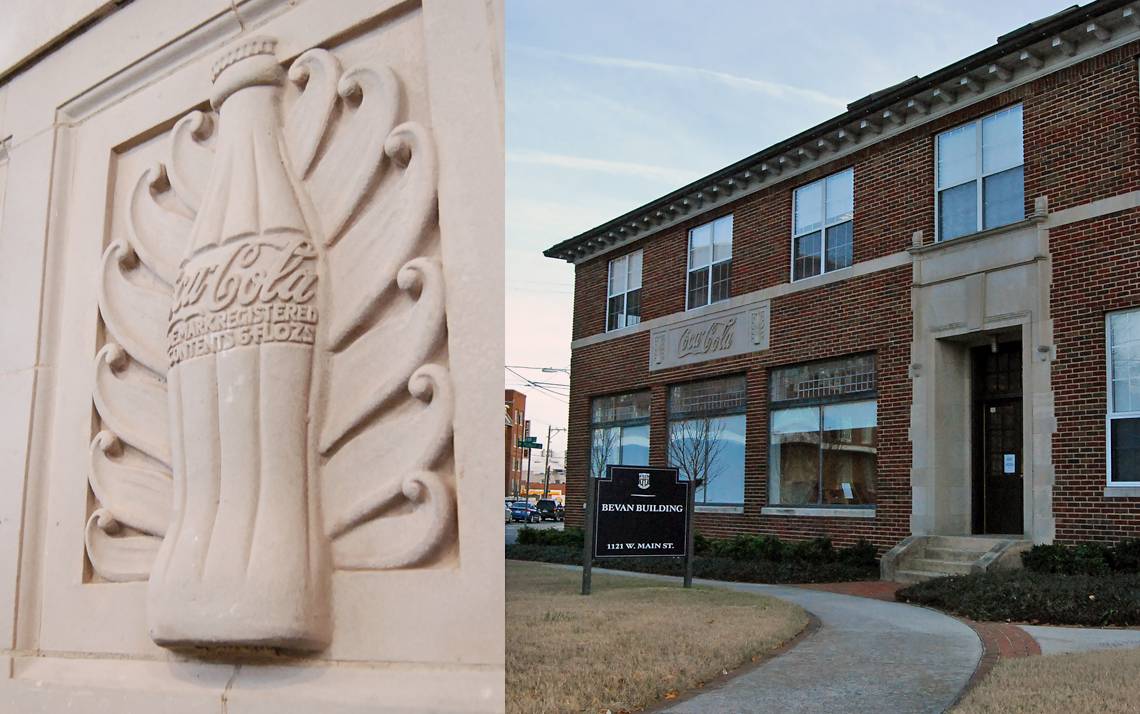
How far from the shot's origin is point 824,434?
58.6 ft

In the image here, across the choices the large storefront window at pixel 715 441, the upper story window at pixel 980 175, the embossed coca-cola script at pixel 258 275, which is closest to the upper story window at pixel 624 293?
the large storefront window at pixel 715 441

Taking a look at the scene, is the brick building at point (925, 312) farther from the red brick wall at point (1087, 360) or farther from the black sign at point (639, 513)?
the black sign at point (639, 513)

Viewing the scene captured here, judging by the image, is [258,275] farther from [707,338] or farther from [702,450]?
[707,338]

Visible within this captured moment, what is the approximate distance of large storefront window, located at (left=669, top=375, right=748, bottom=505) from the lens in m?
19.9

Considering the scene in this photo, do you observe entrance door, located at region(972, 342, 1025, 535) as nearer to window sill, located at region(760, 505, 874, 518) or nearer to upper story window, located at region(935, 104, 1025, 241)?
window sill, located at region(760, 505, 874, 518)

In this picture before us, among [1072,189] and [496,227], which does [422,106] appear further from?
[1072,189]

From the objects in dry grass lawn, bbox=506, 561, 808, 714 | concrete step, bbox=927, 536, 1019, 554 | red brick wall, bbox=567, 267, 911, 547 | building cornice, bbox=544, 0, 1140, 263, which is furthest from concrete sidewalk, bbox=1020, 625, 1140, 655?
building cornice, bbox=544, 0, 1140, 263

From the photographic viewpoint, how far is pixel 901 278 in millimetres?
16484

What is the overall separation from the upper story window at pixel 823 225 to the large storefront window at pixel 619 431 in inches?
210

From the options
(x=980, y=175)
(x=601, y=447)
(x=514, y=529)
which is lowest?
(x=514, y=529)

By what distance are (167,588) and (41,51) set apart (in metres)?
2.45

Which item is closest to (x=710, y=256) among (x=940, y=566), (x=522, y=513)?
(x=940, y=566)

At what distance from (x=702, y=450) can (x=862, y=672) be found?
44.7 feet

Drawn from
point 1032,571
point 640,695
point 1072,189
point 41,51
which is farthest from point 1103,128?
point 41,51
